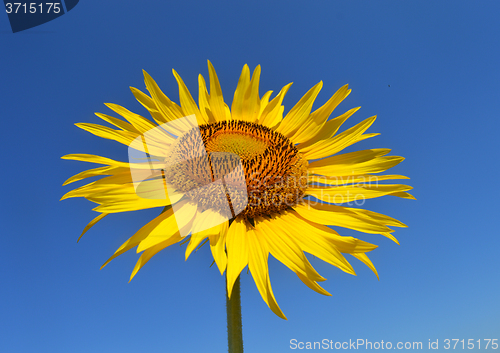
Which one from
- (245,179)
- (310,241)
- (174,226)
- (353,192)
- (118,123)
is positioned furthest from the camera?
(118,123)

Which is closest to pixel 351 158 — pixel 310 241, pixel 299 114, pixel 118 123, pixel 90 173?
pixel 299 114

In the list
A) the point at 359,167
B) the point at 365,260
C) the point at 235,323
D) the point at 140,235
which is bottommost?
the point at 235,323

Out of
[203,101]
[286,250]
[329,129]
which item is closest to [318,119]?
[329,129]

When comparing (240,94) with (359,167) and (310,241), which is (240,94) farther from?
(310,241)

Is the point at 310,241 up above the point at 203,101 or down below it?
below

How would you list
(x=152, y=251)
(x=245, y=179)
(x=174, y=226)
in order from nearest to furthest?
(x=152, y=251) < (x=174, y=226) < (x=245, y=179)

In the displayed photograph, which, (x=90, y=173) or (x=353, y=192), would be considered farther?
(x=353, y=192)

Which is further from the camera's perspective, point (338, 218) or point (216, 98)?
point (216, 98)

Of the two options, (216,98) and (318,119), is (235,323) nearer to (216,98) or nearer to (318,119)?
(318,119)
